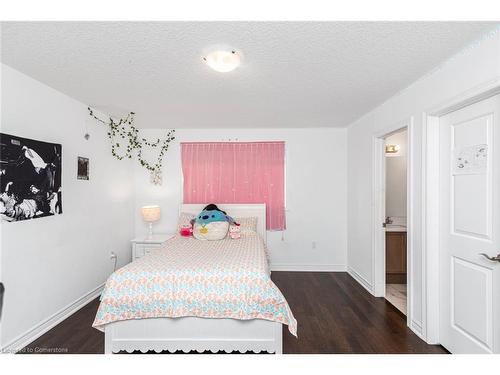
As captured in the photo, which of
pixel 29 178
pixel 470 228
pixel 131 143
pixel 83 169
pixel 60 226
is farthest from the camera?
pixel 131 143

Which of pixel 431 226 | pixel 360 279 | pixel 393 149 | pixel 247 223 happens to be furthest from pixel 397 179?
pixel 247 223

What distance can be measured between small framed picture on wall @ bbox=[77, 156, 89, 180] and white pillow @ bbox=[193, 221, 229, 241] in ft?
4.93

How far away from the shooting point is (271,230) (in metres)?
4.29

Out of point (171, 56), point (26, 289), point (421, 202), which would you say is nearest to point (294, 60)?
point (171, 56)

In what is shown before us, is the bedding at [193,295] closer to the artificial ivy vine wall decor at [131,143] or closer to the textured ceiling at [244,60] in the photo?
the textured ceiling at [244,60]

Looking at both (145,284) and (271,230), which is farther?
(271,230)

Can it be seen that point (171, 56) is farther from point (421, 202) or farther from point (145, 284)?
point (421, 202)

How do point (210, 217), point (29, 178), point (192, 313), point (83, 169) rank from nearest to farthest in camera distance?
point (192, 313) < point (29, 178) < point (83, 169) < point (210, 217)

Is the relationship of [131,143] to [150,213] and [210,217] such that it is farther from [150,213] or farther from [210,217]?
[210,217]

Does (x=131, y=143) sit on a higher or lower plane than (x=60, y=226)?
higher

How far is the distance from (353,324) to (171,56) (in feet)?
9.62

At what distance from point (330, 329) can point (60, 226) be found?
9.62 ft

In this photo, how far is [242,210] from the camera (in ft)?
13.7

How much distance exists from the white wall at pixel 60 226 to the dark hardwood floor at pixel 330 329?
0.26 m
